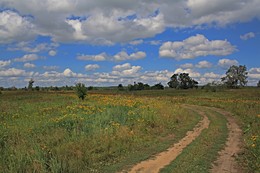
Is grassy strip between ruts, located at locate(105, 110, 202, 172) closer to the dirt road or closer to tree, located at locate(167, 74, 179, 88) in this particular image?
the dirt road

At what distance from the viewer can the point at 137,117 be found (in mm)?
17828

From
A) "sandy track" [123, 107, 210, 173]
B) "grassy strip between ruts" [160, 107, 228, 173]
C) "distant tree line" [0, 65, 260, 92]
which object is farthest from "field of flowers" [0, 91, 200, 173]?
"distant tree line" [0, 65, 260, 92]

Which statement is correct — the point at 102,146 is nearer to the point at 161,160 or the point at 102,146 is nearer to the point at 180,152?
the point at 161,160

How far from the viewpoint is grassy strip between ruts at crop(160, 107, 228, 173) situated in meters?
8.65

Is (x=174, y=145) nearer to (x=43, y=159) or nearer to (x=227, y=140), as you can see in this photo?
(x=227, y=140)

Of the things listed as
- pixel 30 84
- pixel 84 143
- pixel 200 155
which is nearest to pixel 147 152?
pixel 200 155

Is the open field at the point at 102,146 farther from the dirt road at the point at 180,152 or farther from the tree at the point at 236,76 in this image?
Answer: the tree at the point at 236,76

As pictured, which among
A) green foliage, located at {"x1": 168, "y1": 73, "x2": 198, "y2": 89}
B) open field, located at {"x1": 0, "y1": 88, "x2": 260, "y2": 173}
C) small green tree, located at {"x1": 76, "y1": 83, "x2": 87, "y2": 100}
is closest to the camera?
open field, located at {"x1": 0, "y1": 88, "x2": 260, "y2": 173}

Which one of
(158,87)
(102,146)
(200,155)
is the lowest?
(200,155)

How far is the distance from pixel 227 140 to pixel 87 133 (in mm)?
6744

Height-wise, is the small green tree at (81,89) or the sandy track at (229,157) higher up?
the small green tree at (81,89)

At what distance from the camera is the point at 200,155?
10211 mm

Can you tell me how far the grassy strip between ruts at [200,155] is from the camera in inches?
340

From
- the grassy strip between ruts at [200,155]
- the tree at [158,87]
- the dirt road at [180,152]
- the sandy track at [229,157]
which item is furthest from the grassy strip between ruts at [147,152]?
the tree at [158,87]
